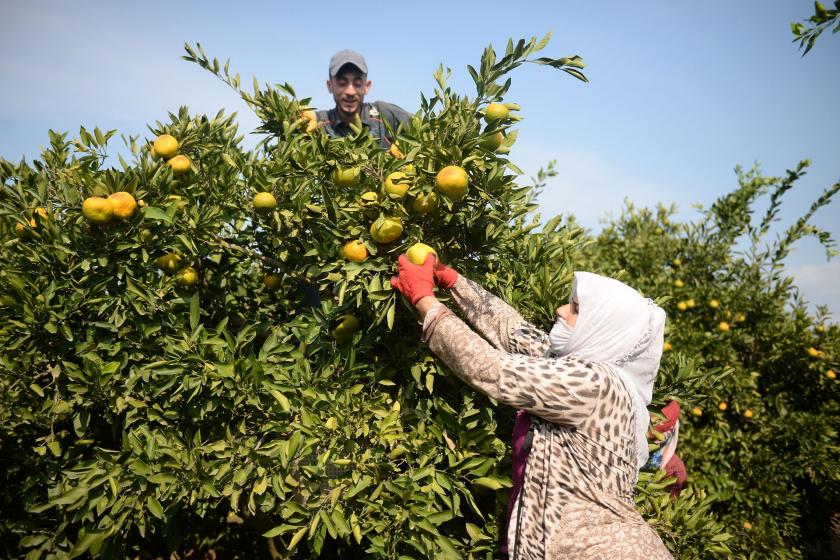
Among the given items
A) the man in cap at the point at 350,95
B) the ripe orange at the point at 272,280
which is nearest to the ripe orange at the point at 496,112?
the ripe orange at the point at 272,280

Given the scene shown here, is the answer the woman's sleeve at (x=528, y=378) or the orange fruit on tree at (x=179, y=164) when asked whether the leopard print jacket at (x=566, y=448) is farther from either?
the orange fruit on tree at (x=179, y=164)

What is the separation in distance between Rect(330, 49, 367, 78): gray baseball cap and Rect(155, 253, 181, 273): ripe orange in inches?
69.6

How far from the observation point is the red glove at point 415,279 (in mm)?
1711

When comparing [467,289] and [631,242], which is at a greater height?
[631,242]

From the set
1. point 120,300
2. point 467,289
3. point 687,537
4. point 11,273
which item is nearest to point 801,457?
point 687,537

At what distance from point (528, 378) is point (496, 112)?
0.84m

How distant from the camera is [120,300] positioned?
1950 mm

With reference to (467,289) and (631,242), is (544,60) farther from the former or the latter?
(631,242)

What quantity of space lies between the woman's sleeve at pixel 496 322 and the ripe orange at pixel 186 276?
1139 millimetres

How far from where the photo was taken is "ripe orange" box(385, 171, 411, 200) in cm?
178

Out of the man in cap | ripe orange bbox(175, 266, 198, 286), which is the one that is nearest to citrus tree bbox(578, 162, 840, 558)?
the man in cap

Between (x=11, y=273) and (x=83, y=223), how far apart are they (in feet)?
0.98

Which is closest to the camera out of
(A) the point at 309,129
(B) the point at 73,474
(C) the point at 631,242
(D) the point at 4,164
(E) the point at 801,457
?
(B) the point at 73,474

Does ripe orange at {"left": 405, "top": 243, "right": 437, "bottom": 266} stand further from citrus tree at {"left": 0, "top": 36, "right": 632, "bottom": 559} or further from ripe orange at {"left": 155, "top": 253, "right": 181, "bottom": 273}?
ripe orange at {"left": 155, "top": 253, "right": 181, "bottom": 273}
